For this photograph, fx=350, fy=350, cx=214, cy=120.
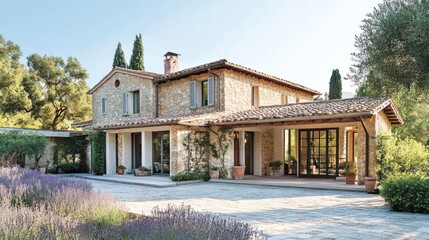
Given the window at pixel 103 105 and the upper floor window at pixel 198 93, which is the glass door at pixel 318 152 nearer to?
the upper floor window at pixel 198 93

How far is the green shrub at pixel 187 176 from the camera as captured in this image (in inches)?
Answer: 548

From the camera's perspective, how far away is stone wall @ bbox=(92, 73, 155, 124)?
737 inches

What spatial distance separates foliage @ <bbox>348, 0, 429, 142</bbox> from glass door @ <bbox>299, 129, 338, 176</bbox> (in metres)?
7.22

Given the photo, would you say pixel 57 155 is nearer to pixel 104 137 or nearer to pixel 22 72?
pixel 104 137

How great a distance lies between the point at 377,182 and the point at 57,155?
55.8 ft

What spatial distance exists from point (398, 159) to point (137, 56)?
20559 millimetres

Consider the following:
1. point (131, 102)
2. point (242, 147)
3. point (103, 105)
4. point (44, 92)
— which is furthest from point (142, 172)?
point (44, 92)

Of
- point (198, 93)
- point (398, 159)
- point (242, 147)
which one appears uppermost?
point (198, 93)

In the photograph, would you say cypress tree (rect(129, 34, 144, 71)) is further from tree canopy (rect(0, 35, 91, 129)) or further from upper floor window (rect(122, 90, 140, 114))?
upper floor window (rect(122, 90, 140, 114))

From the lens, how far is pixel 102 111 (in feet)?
72.1

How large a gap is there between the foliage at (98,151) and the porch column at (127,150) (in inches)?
51.1

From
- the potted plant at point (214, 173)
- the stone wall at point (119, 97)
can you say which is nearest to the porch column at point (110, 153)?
the stone wall at point (119, 97)

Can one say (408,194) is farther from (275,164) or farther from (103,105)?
(103,105)

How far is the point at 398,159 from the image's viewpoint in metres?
11.4
